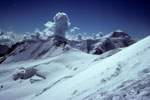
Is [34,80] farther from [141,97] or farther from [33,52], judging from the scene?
[33,52]

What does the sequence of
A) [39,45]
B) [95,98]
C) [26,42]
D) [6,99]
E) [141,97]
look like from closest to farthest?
[141,97] < [95,98] < [6,99] < [39,45] < [26,42]

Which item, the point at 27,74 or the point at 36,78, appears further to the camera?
the point at 27,74

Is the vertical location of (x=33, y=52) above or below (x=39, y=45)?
below

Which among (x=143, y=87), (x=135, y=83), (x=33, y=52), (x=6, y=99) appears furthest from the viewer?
(x=33, y=52)

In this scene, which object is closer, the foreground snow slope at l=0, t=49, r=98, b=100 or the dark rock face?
the foreground snow slope at l=0, t=49, r=98, b=100

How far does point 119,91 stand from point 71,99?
387 cm

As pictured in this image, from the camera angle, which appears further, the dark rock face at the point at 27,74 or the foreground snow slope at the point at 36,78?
the dark rock face at the point at 27,74

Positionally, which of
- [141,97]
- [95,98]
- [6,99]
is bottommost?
[141,97]

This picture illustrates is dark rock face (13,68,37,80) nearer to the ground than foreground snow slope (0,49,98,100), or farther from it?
farther from it

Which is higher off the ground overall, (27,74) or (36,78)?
(27,74)

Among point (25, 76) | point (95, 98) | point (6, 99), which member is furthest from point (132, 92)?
point (25, 76)

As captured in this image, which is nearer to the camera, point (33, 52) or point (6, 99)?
point (6, 99)

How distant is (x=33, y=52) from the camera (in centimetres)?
9119

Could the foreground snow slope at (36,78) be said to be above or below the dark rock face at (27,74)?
below
